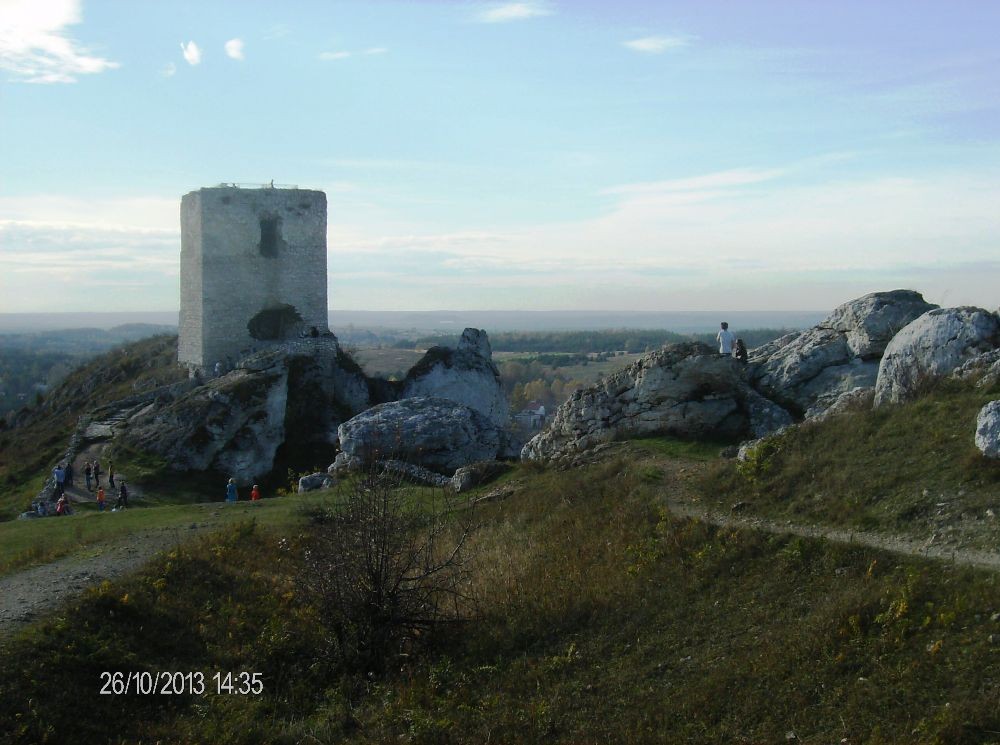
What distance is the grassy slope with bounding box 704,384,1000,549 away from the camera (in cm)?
946

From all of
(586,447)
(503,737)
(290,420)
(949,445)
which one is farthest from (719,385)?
(290,420)

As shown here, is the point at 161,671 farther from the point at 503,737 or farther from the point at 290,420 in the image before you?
the point at 290,420

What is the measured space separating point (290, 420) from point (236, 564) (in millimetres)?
14025

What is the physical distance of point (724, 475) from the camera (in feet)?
40.9

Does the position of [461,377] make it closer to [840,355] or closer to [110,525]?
[840,355]

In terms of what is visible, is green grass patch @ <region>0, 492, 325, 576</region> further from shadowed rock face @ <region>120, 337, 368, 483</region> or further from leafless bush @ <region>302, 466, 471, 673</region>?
shadowed rock face @ <region>120, 337, 368, 483</region>

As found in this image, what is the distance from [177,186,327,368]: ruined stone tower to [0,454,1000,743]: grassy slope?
60.6ft

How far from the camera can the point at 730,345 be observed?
19.0 meters

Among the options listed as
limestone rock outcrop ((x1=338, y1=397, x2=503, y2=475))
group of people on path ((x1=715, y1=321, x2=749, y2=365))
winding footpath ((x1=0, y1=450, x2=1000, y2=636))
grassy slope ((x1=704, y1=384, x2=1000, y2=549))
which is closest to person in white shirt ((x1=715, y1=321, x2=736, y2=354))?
group of people on path ((x1=715, y1=321, x2=749, y2=365))

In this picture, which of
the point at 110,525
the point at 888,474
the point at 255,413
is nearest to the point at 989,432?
the point at 888,474

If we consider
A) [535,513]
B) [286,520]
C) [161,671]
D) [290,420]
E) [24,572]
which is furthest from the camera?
[290,420]

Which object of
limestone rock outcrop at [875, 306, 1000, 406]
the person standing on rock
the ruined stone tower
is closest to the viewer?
limestone rock outcrop at [875, 306, 1000, 406]

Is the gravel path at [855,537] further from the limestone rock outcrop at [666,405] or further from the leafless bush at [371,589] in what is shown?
the limestone rock outcrop at [666,405]

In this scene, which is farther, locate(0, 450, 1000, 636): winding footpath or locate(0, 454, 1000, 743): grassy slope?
locate(0, 450, 1000, 636): winding footpath
